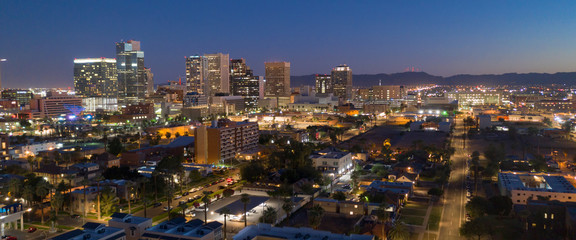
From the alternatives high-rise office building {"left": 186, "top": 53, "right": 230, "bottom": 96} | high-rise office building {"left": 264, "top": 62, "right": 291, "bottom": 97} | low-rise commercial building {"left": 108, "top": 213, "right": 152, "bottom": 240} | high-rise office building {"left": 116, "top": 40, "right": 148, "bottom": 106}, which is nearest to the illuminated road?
low-rise commercial building {"left": 108, "top": 213, "right": 152, "bottom": 240}

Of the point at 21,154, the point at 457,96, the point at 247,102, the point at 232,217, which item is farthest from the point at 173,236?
the point at 457,96

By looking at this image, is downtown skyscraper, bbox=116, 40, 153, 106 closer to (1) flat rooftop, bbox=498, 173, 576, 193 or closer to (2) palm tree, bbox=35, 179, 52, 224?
(2) palm tree, bbox=35, 179, 52, 224

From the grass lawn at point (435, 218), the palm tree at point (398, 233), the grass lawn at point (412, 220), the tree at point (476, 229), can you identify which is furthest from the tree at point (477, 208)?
the palm tree at point (398, 233)

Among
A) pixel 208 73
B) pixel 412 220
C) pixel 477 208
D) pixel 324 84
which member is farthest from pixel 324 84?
pixel 477 208

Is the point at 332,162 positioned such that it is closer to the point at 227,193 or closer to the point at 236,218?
the point at 227,193

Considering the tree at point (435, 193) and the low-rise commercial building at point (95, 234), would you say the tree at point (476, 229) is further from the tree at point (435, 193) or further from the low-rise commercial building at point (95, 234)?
the low-rise commercial building at point (95, 234)
